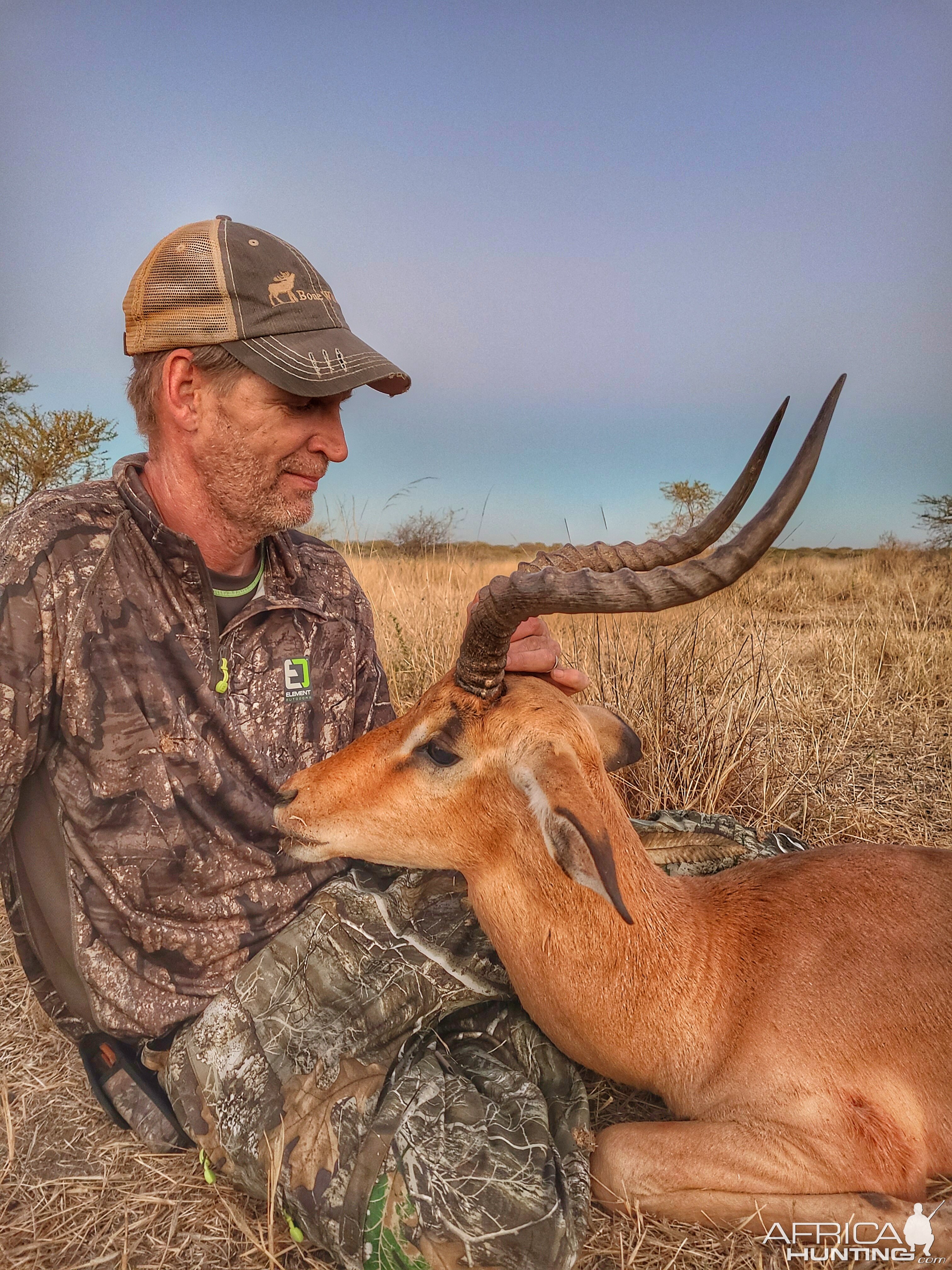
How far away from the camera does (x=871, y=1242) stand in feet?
7.68

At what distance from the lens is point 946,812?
17.5ft

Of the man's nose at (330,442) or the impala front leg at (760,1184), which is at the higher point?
the man's nose at (330,442)

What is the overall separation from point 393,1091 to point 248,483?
2.26 m

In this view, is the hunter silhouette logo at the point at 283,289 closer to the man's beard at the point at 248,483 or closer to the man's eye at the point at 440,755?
the man's beard at the point at 248,483

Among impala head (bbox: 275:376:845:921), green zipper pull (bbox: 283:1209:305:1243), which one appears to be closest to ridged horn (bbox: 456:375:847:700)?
impala head (bbox: 275:376:845:921)

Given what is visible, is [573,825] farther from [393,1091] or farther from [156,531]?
[156,531]

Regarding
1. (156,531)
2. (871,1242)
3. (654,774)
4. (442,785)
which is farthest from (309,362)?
(871,1242)

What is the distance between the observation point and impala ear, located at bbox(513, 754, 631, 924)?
2.16 meters

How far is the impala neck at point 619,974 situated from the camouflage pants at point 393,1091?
0.29m

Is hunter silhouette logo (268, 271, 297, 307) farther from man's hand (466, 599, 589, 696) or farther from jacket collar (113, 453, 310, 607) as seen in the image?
man's hand (466, 599, 589, 696)


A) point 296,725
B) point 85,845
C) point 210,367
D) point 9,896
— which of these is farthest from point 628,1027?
point 210,367

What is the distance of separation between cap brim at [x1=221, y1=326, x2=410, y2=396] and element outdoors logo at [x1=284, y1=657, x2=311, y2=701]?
1094 millimetres

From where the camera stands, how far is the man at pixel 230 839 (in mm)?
2609

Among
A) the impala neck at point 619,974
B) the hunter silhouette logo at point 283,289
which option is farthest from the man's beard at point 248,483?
the impala neck at point 619,974
